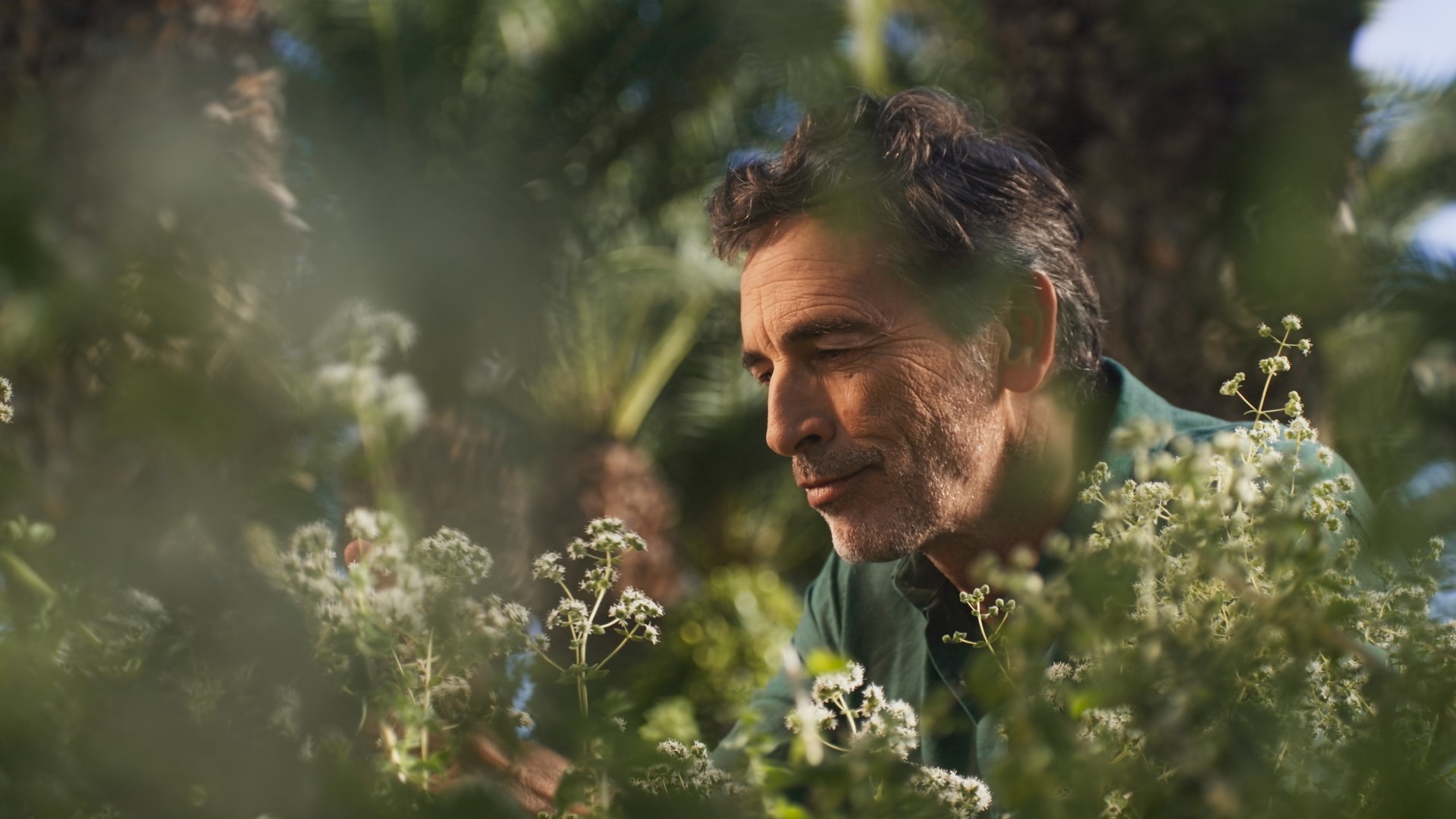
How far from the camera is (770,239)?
2414 millimetres

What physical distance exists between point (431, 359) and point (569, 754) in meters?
5.71

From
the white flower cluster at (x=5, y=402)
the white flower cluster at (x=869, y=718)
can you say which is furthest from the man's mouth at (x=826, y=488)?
the white flower cluster at (x=5, y=402)

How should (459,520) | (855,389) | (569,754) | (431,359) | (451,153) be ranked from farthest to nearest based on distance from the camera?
1. (451,153)
2. (431,359)
3. (459,520)
4. (855,389)
5. (569,754)

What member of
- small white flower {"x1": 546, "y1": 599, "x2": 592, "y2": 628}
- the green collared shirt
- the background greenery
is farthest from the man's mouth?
small white flower {"x1": 546, "y1": 599, "x2": 592, "y2": 628}

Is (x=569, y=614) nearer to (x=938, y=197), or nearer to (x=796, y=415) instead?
(x=796, y=415)

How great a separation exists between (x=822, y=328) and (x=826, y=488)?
301 mm

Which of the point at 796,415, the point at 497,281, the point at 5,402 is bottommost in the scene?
the point at 796,415

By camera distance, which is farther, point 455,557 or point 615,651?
point 615,651

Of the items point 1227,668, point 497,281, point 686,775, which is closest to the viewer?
point 1227,668

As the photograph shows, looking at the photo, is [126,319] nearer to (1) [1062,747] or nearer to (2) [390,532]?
(2) [390,532]

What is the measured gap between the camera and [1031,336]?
8.20 ft

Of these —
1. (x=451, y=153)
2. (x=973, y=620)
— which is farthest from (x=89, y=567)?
(x=451, y=153)

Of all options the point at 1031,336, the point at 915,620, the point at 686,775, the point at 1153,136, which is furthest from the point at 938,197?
the point at 1153,136

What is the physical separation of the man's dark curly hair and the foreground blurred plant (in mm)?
1003
